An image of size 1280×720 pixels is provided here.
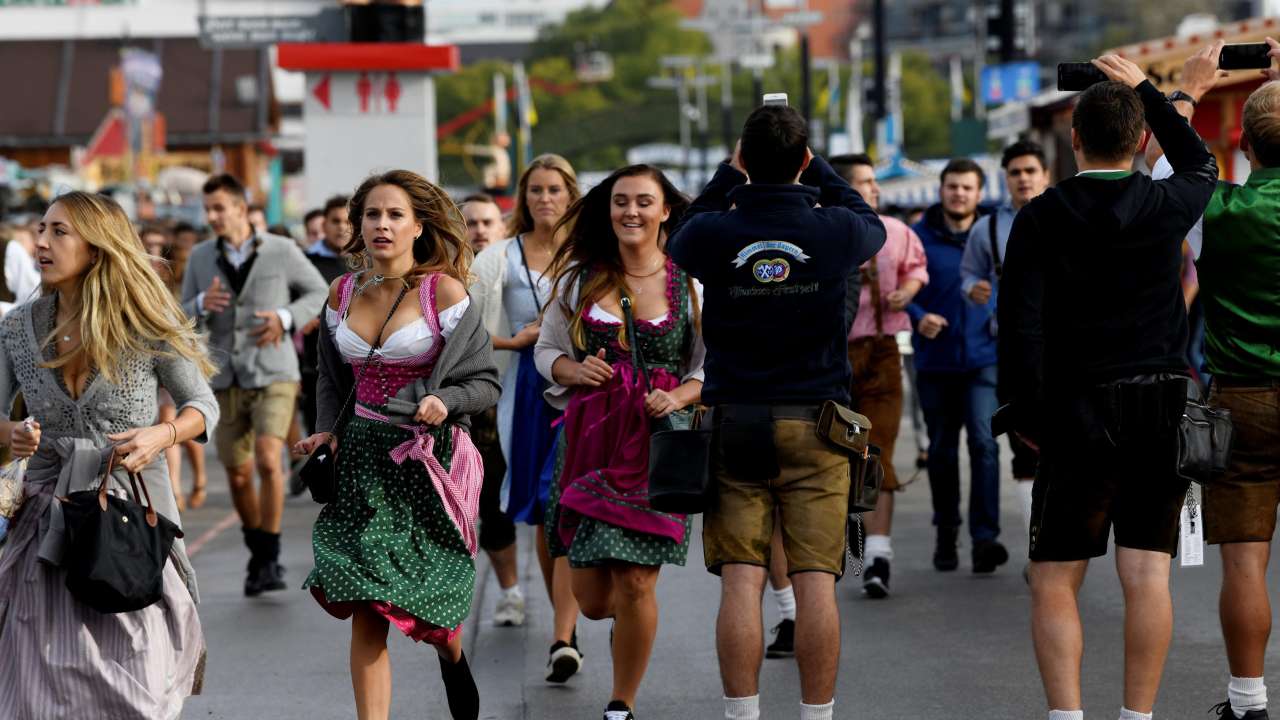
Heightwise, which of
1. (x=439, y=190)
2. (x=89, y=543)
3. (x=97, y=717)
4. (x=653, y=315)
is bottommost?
(x=97, y=717)

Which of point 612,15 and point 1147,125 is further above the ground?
point 612,15

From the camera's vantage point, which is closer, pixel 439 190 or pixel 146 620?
pixel 146 620

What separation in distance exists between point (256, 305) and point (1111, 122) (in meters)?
5.46

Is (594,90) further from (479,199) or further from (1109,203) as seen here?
(1109,203)

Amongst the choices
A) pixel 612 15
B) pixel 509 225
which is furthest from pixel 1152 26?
pixel 509 225

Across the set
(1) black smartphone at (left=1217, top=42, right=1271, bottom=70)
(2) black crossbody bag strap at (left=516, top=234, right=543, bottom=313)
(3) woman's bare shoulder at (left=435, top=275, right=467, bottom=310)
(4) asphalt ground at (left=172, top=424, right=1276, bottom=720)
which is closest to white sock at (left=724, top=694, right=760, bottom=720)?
(4) asphalt ground at (left=172, top=424, right=1276, bottom=720)

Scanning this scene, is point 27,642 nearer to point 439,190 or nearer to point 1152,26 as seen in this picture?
point 439,190

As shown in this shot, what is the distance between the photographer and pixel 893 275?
9.15 meters

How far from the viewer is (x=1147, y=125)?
224 inches

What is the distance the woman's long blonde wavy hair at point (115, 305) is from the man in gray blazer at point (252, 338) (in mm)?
3756

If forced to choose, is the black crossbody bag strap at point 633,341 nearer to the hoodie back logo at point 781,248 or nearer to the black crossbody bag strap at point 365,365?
the black crossbody bag strap at point 365,365

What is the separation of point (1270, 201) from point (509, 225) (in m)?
3.55

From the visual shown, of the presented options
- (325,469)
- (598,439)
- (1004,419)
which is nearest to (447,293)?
(325,469)

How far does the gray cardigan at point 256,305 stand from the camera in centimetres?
963
